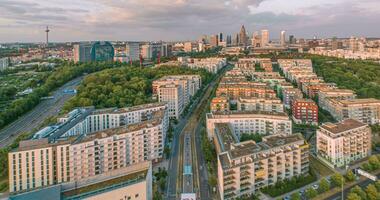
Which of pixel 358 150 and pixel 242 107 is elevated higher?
pixel 242 107

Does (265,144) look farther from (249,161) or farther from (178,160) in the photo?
(178,160)

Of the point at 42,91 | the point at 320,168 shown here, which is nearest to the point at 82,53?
the point at 42,91

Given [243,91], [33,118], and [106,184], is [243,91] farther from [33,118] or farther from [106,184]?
[106,184]

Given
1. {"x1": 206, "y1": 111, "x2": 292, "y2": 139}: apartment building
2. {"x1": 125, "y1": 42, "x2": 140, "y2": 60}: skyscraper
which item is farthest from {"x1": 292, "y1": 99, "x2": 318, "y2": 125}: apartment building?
{"x1": 125, "y1": 42, "x2": 140, "y2": 60}: skyscraper

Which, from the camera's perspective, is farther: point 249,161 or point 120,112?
point 120,112

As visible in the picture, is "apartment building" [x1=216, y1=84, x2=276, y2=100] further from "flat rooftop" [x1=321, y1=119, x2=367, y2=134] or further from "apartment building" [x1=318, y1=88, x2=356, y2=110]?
"flat rooftop" [x1=321, y1=119, x2=367, y2=134]

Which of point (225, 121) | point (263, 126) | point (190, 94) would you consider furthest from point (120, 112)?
point (190, 94)
